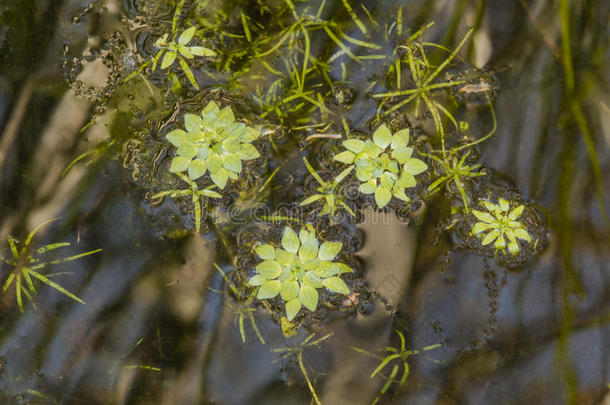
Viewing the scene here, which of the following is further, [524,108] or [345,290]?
[524,108]

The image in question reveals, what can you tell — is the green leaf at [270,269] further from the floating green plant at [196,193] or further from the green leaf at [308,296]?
the floating green plant at [196,193]

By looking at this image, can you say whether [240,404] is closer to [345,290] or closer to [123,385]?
[123,385]

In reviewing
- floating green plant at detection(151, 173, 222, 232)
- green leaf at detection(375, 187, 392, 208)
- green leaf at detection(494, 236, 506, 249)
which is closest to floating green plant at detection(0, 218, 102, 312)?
floating green plant at detection(151, 173, 222, 232)

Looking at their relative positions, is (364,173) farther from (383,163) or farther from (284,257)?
(284,257)

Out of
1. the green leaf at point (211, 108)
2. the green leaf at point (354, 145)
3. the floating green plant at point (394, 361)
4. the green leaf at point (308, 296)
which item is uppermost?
the green leaf at point (211, 108)

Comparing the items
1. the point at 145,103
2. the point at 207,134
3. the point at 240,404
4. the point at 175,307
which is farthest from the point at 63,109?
the point at 240,404

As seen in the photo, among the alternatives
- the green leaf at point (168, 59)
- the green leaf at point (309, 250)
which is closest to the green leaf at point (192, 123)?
the green leaf at point (168, 59)
